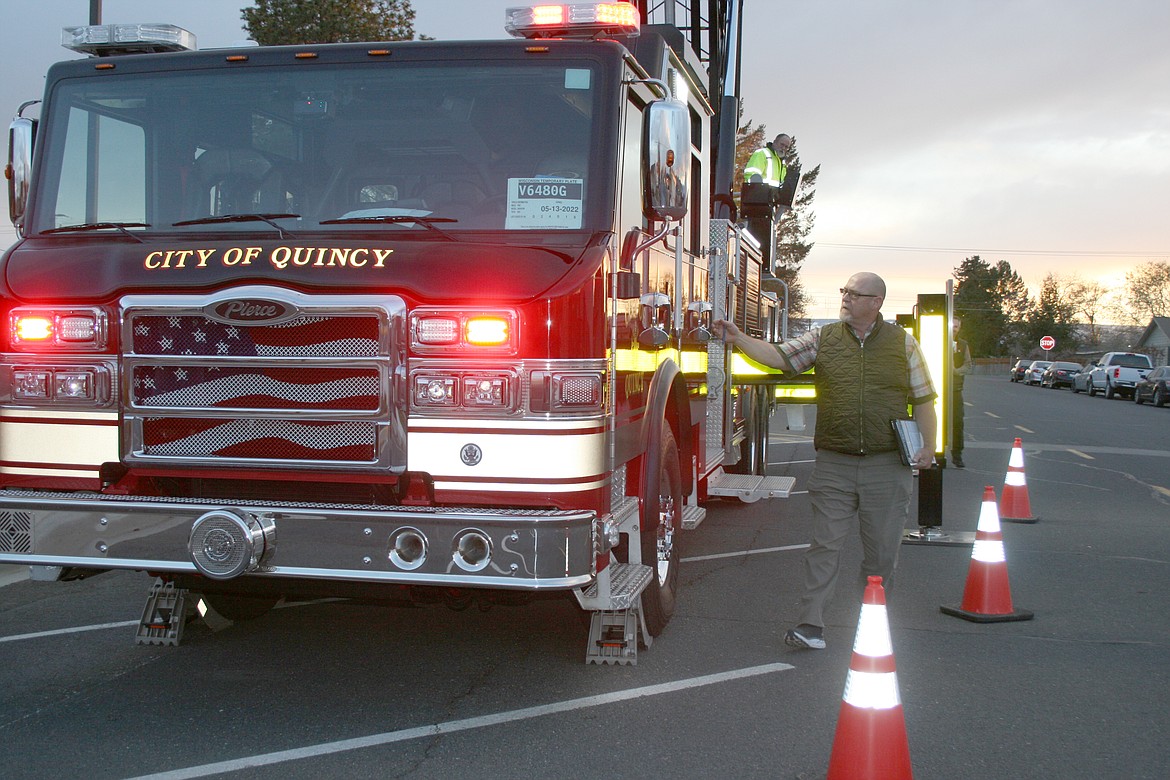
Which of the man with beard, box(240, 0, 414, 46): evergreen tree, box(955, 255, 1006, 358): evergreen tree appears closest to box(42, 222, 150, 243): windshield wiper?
the man with beard

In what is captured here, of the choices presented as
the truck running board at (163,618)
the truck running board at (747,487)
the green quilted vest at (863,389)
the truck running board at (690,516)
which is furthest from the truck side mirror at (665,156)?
the truck running board at (747,487)

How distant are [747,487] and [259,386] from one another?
444 centimetres

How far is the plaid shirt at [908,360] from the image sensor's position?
5805 millimetres

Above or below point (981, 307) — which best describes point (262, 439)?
below

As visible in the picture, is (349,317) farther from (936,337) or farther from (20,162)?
(936,337)

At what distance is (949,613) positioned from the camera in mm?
6613

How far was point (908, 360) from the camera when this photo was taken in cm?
580

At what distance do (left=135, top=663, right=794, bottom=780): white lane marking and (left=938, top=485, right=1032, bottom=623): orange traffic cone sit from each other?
1.58 meters

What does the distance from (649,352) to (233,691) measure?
7.69ft

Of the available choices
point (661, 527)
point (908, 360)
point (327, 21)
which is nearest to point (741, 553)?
point (661, 527)

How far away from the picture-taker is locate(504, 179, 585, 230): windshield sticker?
4.70 metres

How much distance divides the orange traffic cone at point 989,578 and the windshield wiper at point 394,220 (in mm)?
3481

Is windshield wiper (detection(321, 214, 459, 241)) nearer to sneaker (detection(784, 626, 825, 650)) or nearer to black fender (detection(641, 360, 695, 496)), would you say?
black fender (detection(641, 360, 695, 496))

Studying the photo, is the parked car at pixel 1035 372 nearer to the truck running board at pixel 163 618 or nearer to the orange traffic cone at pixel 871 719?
the truck running board at pixel 163 618
